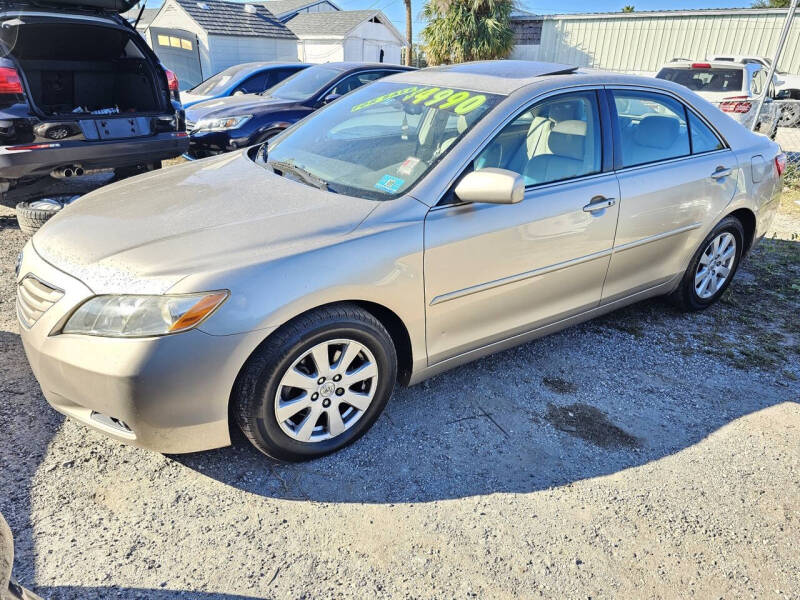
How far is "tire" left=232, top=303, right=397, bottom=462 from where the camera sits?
7.32 ft

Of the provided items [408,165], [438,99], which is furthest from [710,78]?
[408,165]

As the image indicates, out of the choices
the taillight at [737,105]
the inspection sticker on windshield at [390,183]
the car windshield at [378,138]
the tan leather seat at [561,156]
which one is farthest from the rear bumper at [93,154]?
the taillight at [737,105]

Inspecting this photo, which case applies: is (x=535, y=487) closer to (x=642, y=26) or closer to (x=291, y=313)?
(x=291, y=313)

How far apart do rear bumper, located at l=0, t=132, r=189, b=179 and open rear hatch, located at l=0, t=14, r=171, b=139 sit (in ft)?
0.40

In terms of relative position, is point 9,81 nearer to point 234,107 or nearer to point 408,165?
point 234,107

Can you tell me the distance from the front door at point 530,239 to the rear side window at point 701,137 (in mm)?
898

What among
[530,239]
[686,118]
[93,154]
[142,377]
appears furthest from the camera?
[93,154]

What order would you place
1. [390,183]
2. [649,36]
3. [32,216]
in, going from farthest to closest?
[649,36] → [32,216] → [390,183]

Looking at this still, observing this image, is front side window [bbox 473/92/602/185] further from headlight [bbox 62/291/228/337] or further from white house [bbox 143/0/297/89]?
white house [bbox 143/0/297/89]

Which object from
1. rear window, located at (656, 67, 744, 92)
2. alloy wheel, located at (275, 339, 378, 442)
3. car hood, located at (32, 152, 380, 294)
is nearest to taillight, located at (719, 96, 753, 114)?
rear window, located at (656, 67, 744, 92)

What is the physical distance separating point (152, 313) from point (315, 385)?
71cm

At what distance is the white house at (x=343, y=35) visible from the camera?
1077 inches

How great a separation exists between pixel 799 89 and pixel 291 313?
18.3 metres

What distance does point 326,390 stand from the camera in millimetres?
2445
